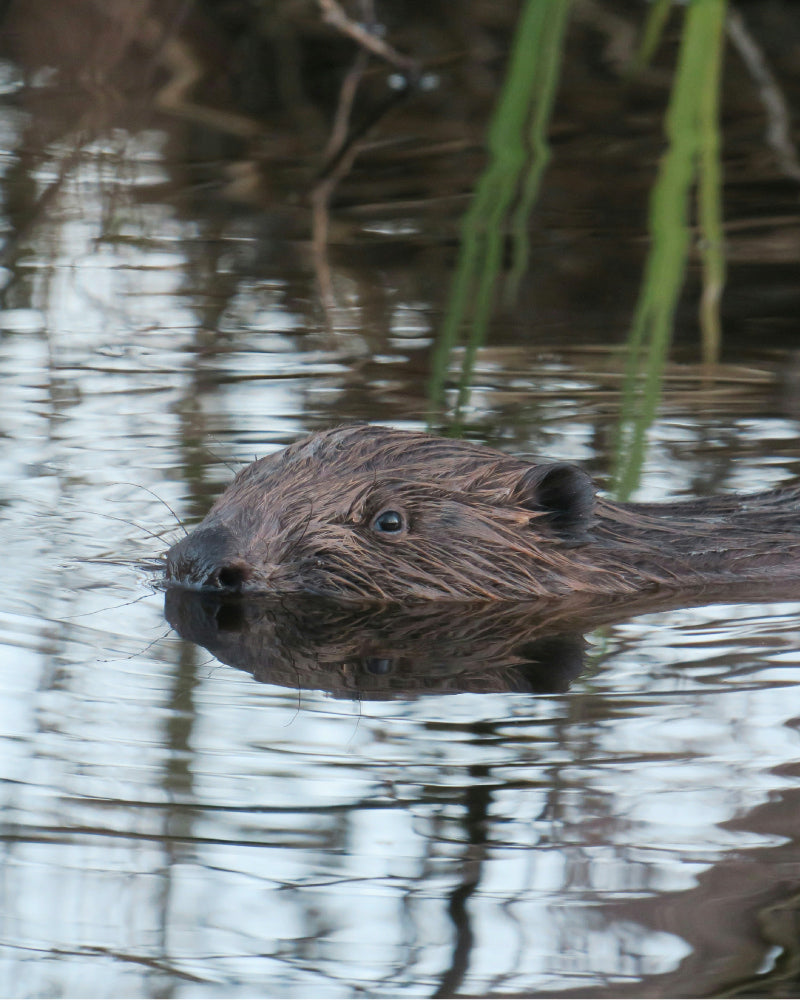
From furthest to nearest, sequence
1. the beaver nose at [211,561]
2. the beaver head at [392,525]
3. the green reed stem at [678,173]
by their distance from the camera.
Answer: the beaver head at [392,525], the beaver nose at [211,561], the green reed stem at [678,173]

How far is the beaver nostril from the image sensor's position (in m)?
4.21

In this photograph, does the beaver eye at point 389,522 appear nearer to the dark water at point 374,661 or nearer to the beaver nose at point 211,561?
the beaver nose at point 211,561

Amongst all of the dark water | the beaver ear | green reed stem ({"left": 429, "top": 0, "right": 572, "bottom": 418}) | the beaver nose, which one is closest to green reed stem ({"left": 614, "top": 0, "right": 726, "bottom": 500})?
green reed stem ({"left": 429, "top": 0, "right": 572, "bottom": 418})

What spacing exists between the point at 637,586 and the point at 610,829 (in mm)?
1690

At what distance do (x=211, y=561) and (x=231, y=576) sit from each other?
0.23 ft

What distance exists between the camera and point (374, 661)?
4.04 meters

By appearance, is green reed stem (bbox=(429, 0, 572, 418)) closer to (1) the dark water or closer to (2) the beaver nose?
(1) the dark water

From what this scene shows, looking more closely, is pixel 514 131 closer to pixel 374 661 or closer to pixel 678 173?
pixel 678 173

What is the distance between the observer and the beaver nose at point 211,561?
4199 millimetres

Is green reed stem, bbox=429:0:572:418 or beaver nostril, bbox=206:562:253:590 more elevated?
green reed stem, bbox=429:0:572:418

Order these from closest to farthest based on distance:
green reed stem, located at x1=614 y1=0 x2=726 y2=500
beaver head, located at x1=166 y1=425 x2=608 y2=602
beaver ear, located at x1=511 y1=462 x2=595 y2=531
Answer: green reed stem, located at x1=614 y1=0 x2=726 y2=500, beaver head, located at x1=166 y1=425 x2=608 y2=602, beaver ear, located at x1=511 y1=462 x2=595 y2=531

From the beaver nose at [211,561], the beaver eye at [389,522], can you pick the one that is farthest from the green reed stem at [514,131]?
the beaver eye at [389,522]

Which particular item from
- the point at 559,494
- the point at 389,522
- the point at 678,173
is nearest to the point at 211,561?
the point at 389,522

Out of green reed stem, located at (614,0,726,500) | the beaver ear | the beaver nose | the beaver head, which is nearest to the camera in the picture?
green reed stem, located at (614,0,726,500)
